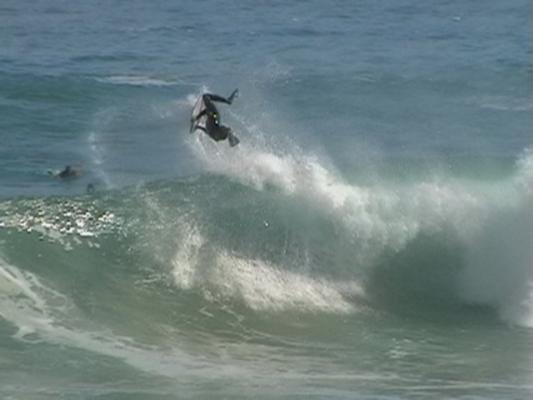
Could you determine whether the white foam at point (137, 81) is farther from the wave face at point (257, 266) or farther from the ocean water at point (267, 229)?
the wave face at point (257, 266)

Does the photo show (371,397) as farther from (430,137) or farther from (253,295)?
(430,137)

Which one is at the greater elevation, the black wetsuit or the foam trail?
the black wetsuit

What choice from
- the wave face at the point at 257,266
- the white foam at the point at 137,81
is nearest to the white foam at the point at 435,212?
the wave face at the point at 257,266

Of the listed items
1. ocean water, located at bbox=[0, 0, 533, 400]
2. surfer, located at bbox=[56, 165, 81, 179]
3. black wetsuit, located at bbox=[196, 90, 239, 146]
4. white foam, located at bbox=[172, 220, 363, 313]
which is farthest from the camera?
surfer, located at bbox=[56, 165, 81, 179]

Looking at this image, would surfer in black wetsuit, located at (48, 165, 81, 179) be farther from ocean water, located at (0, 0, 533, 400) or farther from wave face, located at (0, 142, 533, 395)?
wave face, located at (0, 142, 533, 395)

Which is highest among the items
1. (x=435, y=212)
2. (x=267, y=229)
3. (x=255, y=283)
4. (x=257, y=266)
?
(x=435, y=212)

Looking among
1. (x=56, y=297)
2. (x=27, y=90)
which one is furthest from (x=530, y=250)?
(x=27, y=90)

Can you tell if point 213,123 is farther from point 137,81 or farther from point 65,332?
point 137,81

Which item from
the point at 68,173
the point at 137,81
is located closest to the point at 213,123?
the point at 68,173

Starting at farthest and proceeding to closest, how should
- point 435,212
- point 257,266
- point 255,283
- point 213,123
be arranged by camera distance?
point 435,212 → point 213,123 → point 257,266 → point 255,283

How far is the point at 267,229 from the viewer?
1011 inches

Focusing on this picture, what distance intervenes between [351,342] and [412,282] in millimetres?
3068

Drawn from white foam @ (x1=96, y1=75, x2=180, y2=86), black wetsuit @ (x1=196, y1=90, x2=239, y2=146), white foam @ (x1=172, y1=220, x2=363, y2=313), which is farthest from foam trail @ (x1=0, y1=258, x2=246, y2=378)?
white foam @ (x1=96, y1=75, x2=180, y2=86)

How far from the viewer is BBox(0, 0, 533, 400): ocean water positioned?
796 inches
